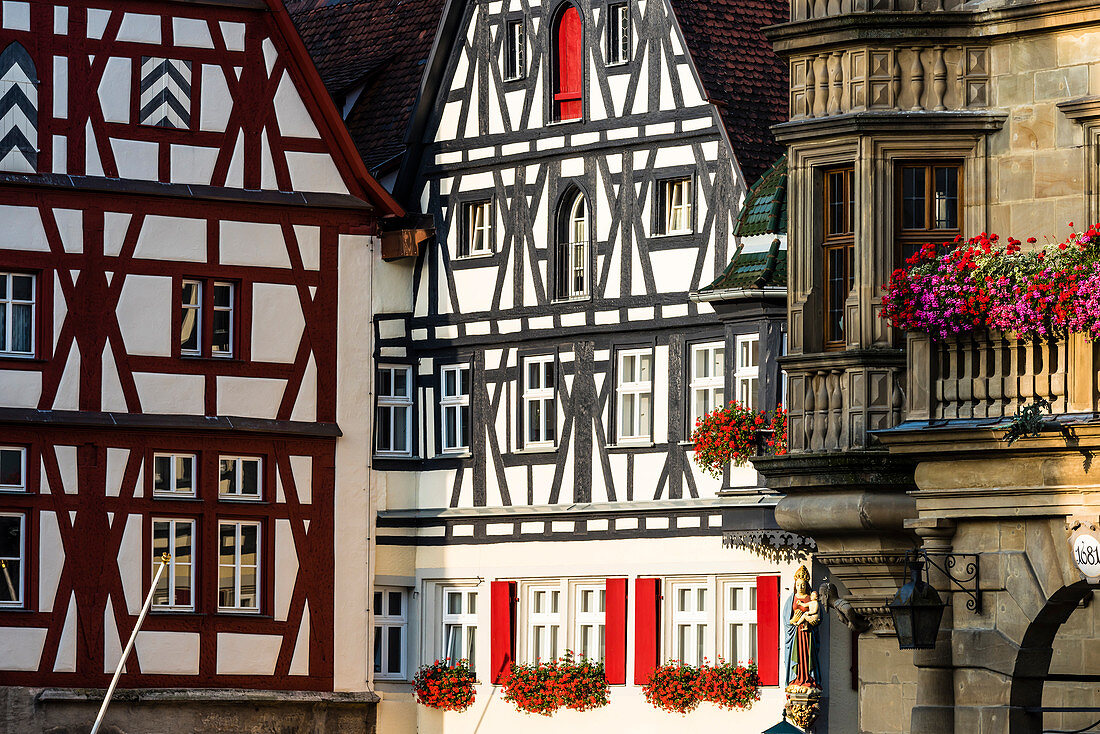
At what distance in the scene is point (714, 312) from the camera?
3575 centimetres

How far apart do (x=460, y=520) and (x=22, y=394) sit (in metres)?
6.68

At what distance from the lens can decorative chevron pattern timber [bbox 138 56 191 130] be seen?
3794cm

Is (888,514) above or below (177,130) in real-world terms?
below

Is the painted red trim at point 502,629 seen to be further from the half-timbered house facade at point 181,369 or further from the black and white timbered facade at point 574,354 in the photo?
the half-timbered house facade at point 181,369

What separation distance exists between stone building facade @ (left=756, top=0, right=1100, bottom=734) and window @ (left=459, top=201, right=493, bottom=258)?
14.3 meters

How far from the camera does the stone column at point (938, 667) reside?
2241 centimetres

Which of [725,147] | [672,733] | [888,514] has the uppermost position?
[725,147]

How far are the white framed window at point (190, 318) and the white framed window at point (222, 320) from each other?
0.21m

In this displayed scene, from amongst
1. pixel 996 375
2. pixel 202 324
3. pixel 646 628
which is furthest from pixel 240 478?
pixel 996 375

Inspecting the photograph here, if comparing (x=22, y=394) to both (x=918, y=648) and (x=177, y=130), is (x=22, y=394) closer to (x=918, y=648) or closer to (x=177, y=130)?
(x=177, y=130)

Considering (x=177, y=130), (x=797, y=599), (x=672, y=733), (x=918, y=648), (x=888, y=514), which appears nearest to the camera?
(x=918, y=648)

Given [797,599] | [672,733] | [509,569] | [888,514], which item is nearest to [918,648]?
[888,514]

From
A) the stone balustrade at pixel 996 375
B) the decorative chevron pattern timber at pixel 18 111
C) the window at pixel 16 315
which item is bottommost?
the stone balustrade at pixel 996 375

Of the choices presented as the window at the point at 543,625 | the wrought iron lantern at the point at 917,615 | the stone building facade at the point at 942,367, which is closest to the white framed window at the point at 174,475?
the window at the point at 543,625
